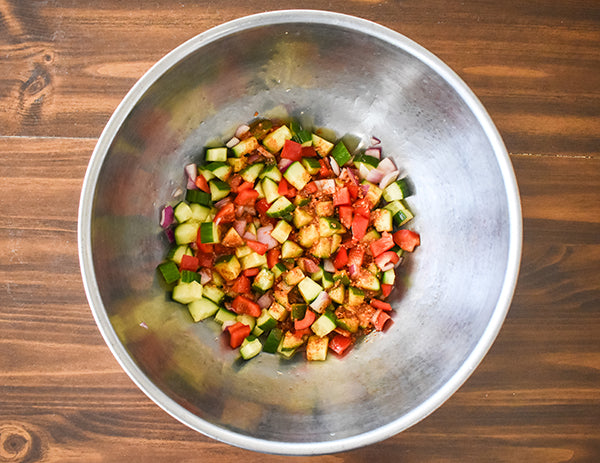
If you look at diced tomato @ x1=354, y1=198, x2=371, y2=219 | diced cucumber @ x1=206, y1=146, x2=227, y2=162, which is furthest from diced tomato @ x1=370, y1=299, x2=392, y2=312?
diced cucumber @ x1=206, y1=146, x2=227, y2=162

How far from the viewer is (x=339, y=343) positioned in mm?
1187

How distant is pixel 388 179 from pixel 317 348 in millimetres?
458

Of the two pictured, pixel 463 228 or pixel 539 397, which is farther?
pixel 539 397

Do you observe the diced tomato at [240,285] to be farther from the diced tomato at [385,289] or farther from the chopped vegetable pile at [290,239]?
the diced tomato at [385,289]

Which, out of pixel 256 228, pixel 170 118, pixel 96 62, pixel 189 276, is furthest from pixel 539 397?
pixel 96 62

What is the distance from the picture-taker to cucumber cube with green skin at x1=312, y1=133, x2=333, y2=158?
123cm

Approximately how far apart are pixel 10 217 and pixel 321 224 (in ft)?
2.75

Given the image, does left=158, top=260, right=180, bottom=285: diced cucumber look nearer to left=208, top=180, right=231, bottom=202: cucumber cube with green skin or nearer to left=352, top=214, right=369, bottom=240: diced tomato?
left=208, top=180, right=231, bottom=202: cucumber cube with green skin

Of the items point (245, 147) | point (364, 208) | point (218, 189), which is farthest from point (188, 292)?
point (364, 208)

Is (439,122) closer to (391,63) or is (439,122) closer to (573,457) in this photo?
(391,63)

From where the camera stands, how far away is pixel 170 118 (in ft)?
3.49

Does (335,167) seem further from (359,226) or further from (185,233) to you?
(185,233)

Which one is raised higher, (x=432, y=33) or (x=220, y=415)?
(x=432, y=33)

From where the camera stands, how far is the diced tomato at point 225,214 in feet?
3.92
